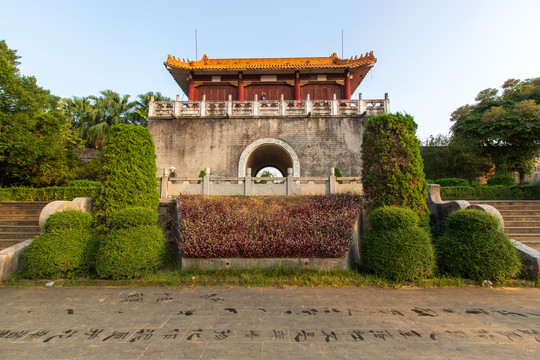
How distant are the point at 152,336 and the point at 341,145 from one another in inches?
477

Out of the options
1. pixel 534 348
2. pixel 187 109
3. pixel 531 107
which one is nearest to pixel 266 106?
pixel 187 109

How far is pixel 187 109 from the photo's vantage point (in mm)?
14148

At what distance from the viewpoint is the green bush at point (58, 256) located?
5.43 m

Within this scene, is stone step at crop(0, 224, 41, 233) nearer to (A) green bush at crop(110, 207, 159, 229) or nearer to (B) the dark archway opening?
(A) green bush at crop(110, 207, 159, 229)

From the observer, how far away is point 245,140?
13.9 meters

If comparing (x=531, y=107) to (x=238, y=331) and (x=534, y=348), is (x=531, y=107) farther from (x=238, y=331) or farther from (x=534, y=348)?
(x=238, y=331)

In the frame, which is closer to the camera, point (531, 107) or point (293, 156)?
point (293, 156)

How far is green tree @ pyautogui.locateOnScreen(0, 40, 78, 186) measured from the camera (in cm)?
1211

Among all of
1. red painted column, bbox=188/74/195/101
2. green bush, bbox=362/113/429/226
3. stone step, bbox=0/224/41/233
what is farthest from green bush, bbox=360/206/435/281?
red painted column, bbox=188/74/195/101

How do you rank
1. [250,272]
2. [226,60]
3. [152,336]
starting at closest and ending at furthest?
[152,336]
[250,272]
[226,60]

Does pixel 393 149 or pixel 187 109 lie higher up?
pixel 187 109

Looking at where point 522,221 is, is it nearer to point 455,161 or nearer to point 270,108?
point 455,161

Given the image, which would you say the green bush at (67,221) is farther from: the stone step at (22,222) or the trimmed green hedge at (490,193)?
the trimmed green hedge at (490,193)

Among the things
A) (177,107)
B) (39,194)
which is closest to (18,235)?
(39,194)
